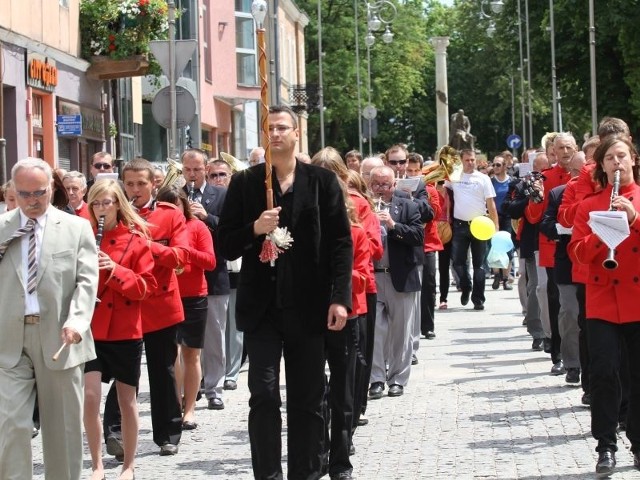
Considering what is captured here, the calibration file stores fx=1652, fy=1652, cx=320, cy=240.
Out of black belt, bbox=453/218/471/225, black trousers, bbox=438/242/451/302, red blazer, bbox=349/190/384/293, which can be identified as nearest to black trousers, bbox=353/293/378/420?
red blazer, bbox=349/190/384/293

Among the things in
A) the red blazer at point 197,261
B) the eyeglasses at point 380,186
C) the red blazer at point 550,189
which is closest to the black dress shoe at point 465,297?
the red blazer at point 550,189

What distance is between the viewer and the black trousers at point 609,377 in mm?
9461

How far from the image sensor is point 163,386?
34.6 ft

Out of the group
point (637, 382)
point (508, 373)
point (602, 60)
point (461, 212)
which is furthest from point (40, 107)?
point (602, 60)

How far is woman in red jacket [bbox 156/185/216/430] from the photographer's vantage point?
11.6m

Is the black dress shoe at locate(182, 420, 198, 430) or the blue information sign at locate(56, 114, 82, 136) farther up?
the blue information sign at locate(56, 114, 82, 136)

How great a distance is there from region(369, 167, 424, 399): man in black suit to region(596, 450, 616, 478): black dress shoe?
13.9ft

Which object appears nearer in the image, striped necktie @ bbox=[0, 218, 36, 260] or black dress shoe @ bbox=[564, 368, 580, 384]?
striped necktie @ bbox=[0, 218, 36, 260]

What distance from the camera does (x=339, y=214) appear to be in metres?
8.38

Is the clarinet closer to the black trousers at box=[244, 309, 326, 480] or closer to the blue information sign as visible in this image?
the black trousers at box=[244, 309, 326, 480]

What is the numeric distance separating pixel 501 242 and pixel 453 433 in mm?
13054

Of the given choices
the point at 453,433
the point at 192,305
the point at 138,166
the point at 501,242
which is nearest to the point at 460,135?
the point at 501,242

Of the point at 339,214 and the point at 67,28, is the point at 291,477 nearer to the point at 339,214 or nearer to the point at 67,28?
the point at 339,214

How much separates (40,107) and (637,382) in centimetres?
1813
